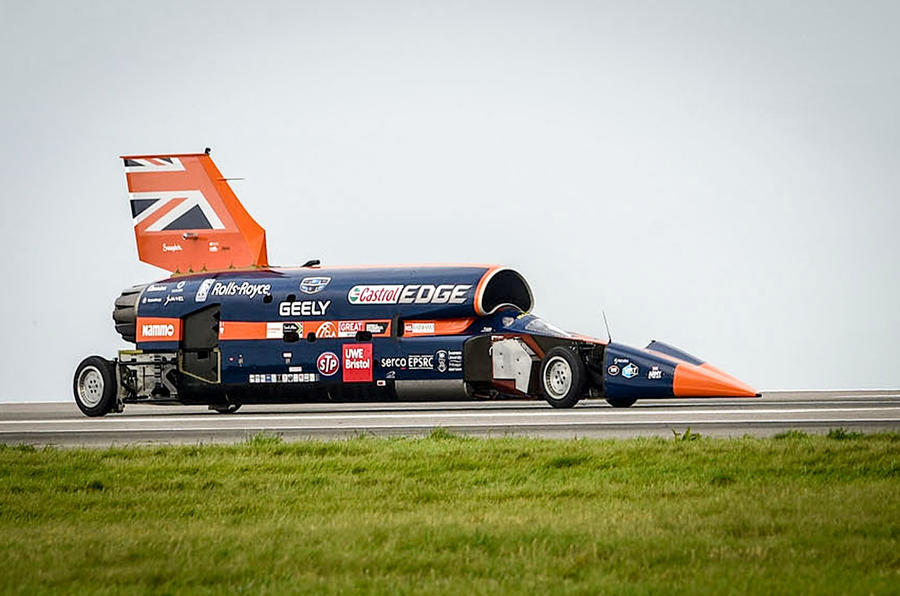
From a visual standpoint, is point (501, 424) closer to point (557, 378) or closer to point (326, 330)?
point (557, 378)

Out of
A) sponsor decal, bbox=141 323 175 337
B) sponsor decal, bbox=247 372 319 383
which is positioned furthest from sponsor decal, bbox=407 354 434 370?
sponsor decal, bbox=141 323 175 337

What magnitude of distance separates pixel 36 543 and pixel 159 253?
22238mm

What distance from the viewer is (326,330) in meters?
27.5

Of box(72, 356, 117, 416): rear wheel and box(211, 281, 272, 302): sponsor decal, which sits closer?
box(211, 281, 272, 302): sponsor decal

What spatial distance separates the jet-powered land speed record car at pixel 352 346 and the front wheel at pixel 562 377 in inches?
1.0

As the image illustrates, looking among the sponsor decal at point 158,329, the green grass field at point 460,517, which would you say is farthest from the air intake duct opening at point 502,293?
the green grass field at point 460,517

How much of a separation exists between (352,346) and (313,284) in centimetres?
183

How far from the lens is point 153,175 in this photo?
31.7 m

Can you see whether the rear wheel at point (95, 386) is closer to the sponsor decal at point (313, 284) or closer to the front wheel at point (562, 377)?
the sponsor decal at point (313, 284)

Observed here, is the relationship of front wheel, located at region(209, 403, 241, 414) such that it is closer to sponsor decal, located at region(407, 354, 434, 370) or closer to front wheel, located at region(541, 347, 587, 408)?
sponsor decal, located at region(407, 354, 434, 370)

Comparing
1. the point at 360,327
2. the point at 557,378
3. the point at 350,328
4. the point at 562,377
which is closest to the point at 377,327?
the point at 360,327

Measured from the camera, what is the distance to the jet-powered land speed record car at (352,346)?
2553 centimetres

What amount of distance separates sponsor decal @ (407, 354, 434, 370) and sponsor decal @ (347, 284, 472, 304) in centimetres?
112

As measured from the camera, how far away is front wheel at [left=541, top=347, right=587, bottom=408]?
2519 cm
